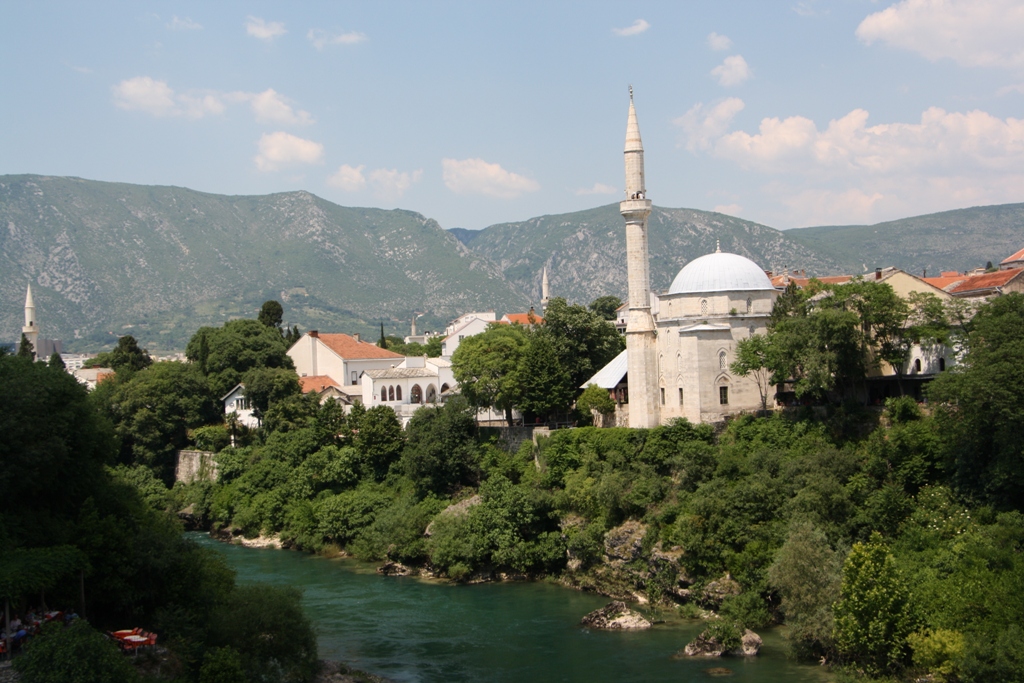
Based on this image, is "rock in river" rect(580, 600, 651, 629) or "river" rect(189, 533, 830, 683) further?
"rock in river" rect(580, 600, 651, 629)

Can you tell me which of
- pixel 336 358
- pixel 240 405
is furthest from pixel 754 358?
pixel 336 358

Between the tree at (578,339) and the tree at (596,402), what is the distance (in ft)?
11.1

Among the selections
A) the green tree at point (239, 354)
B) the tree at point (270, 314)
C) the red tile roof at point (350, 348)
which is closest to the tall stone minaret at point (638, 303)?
the green tree at point (239, 354)

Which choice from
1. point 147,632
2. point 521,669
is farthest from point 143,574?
point 521,669

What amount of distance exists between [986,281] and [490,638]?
30.1 meters

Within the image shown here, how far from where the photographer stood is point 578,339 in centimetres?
5628

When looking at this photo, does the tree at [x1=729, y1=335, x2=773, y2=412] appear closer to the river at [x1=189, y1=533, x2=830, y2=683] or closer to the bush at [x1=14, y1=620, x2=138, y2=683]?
the river at [x1=189, y1=533, x2=830, y2=683]

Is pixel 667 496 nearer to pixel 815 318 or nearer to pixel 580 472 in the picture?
pixel 580 472

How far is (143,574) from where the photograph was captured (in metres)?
30.9

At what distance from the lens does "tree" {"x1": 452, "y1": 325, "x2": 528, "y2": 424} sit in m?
53.3

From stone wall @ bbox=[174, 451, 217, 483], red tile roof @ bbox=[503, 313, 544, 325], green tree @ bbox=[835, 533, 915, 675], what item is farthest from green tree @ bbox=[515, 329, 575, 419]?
green tree @ bbox=[835, 533, 915, 675]

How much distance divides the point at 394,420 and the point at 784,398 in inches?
858

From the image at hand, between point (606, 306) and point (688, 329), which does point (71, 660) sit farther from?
point (606, 306)

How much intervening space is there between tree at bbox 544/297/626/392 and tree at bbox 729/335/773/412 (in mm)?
11531
